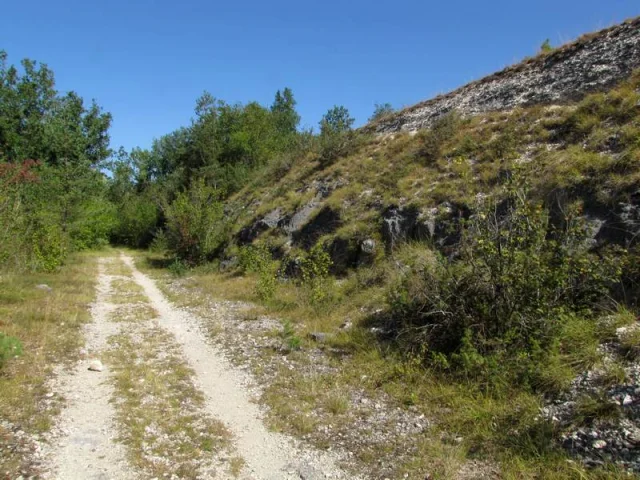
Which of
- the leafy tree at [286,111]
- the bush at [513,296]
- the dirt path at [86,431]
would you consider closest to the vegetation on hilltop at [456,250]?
the bush at [513,296]

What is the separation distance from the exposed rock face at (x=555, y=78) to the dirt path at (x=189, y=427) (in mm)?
11151

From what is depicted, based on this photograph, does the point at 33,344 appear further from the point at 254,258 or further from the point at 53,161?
the point at 53,161

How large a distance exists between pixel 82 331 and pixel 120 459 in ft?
16.1

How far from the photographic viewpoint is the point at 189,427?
15.3 ft

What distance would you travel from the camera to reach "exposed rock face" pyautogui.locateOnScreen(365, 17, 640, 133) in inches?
431

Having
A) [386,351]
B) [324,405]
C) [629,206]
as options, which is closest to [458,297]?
[386,351]

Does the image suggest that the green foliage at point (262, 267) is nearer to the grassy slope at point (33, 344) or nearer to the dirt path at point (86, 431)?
the grassy slope at point (33, 344)

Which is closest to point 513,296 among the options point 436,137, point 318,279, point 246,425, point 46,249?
point 246,425

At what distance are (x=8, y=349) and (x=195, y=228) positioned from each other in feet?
41.0

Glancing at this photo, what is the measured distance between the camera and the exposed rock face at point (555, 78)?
1095 cm

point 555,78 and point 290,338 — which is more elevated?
point 555,78

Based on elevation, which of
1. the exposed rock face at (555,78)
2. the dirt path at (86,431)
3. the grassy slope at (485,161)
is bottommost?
the dirt path at (86,431)

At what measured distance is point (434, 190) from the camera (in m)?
10.5

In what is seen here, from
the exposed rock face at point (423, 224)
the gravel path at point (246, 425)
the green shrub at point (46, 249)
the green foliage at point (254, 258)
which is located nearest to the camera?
the gravel path at point (246, 425)
